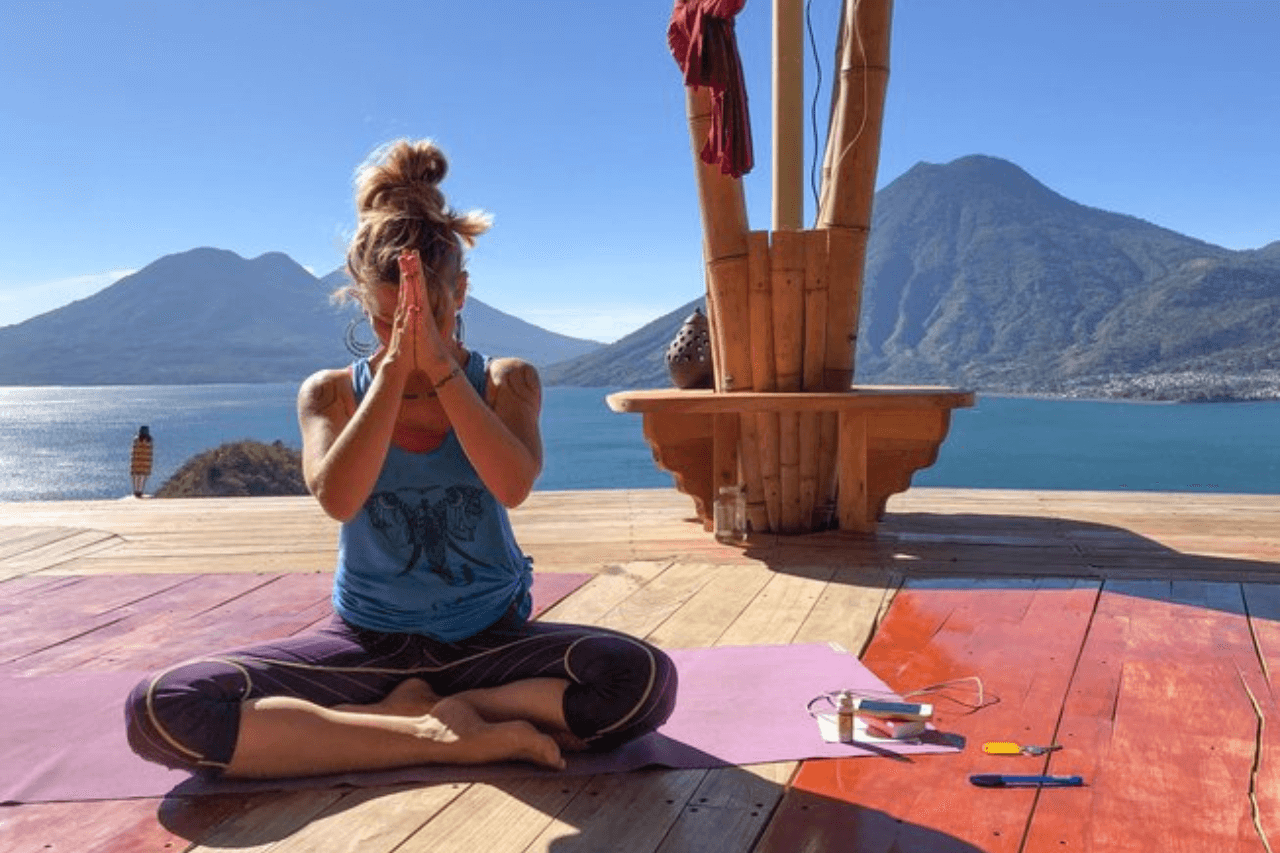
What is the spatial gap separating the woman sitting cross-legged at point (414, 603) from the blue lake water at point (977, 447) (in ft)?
69.3

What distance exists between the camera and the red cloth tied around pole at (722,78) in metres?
4.51

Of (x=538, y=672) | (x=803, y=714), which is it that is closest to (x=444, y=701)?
(x=538, y=672)

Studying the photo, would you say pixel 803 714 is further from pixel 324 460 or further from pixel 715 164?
pixel 715 164

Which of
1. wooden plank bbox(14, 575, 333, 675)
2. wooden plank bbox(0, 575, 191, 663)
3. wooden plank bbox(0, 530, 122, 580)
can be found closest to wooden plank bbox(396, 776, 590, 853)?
wooden plank bbox(14, 575, 333, 675)

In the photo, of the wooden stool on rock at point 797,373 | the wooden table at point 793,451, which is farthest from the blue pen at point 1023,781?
the wooden table at point 793,451

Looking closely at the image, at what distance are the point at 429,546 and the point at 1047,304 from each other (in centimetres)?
13641

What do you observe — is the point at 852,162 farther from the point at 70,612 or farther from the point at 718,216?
the point at 70,612

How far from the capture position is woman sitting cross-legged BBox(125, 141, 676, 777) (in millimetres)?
2111

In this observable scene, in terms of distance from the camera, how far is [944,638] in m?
3.30

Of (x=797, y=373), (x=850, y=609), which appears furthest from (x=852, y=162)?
(x=850, y=609)

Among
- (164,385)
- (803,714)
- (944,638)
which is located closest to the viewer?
(803,714)

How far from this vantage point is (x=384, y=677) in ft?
7.69

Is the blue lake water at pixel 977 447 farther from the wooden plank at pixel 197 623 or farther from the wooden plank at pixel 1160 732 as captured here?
the wooden plank at pixel 1160 732

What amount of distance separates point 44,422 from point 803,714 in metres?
186
